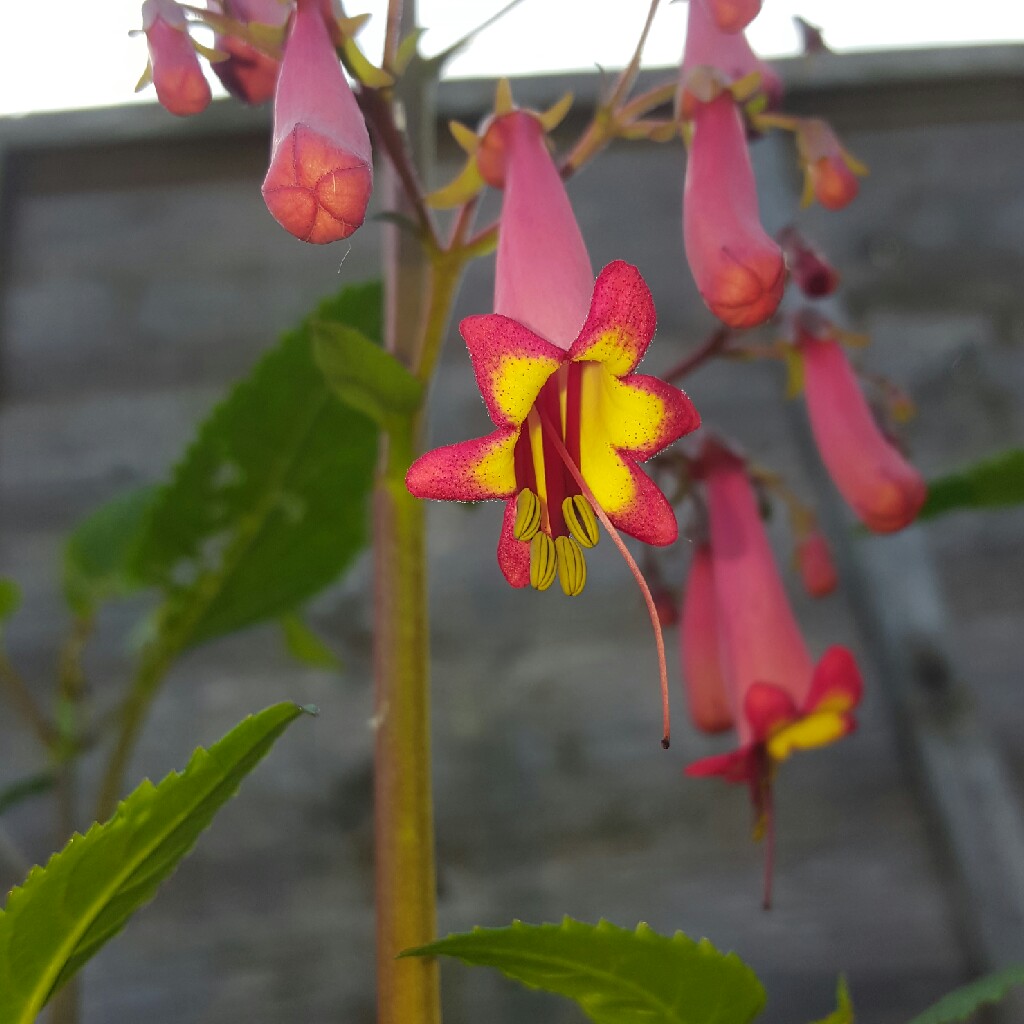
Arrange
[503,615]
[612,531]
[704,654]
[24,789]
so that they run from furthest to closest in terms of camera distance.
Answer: [503,615] < [24,789] < [704,654] < [612,531]

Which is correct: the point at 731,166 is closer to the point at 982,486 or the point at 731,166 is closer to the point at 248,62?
the point at 248,62

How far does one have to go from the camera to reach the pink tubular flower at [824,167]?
17.7 inches

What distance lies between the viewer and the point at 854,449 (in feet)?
1.61

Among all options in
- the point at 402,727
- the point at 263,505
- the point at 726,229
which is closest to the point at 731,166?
the point at 726,229

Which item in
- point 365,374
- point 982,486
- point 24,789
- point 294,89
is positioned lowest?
point 24,789

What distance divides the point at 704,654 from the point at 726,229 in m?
0.28

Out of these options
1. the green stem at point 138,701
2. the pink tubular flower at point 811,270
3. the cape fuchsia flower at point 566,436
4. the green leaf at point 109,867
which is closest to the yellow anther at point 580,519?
the cape fuchsia flower at point 566,436

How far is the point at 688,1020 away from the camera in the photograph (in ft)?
1.21

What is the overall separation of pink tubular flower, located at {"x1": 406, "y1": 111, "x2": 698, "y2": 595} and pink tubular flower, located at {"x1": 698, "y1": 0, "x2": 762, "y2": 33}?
0.28ft

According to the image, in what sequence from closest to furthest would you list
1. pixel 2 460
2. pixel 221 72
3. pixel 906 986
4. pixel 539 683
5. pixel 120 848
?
pixel 120 848, pixel 221 72, pixel 906 986, pixel 539 683, pixel 2 460

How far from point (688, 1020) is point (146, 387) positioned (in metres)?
0.88

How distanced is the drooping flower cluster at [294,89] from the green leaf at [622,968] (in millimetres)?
246

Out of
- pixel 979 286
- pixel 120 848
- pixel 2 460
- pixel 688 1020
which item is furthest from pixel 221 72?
pixel 979 286

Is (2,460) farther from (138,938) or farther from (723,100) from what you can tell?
(723,100)
